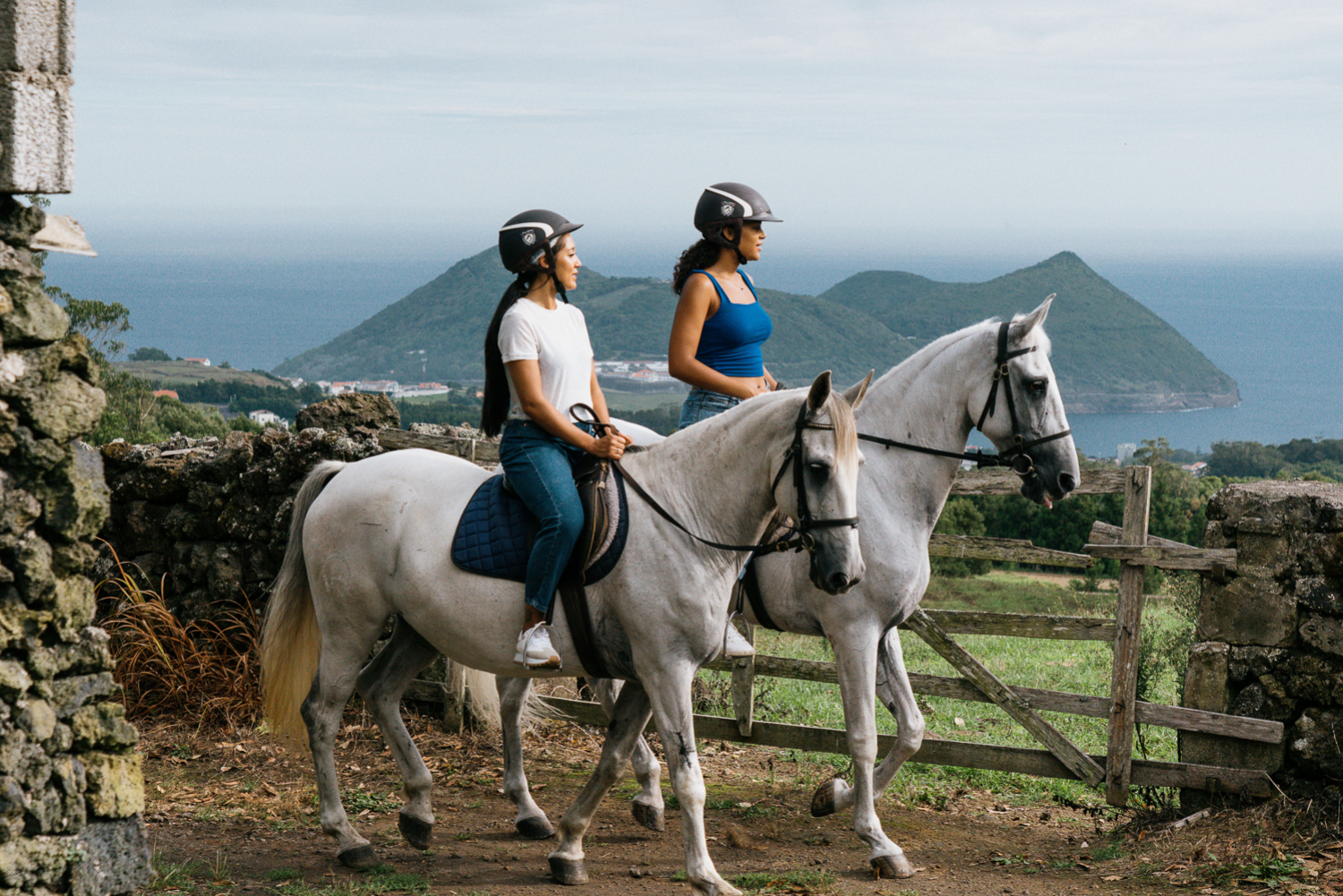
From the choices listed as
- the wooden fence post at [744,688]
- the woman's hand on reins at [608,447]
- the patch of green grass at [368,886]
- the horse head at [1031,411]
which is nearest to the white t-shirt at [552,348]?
the woman's hand on reins at [608,447]

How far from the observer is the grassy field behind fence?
6867 mm

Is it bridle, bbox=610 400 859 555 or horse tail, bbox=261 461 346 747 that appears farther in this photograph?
horse tail, bbox=261 461 346 747

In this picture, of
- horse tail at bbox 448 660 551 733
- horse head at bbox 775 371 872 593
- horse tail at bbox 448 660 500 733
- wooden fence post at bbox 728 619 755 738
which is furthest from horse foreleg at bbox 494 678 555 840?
horse head at bbox 775 371 872 593

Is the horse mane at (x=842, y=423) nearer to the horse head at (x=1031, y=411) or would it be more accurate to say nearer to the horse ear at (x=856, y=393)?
the horse ear at (x=856, y=393)

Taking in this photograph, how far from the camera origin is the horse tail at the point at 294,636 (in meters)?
5.40

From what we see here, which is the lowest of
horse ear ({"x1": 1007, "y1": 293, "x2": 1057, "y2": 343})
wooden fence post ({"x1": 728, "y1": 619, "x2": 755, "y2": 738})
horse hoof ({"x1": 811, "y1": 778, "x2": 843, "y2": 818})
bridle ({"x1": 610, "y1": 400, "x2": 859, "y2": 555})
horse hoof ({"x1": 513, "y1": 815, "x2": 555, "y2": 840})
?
horse hoof ({"x1": 513, "y1": 815, "x2": 555, "y2": 840})

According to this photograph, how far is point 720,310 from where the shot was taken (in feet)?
18.2

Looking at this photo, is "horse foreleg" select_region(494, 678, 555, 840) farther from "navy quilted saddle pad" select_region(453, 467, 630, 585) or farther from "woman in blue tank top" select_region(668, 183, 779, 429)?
"woman in blue tank top" select_region(668, 183, 779, 429)

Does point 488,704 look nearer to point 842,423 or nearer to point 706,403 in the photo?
point 706,403

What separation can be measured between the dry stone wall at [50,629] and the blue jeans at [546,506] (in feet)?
5.13

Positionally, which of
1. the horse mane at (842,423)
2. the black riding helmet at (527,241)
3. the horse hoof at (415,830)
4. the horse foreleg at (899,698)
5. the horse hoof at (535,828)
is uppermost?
the black riding helmet at (527,241)

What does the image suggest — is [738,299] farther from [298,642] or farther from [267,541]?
[267,541]

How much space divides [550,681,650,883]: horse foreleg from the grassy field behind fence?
2.30 metres

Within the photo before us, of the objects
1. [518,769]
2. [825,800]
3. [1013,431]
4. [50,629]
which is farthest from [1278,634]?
[50,629]
